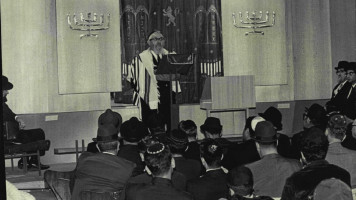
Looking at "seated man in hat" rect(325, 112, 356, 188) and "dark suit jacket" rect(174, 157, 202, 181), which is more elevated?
"seated man in hat" rect(325, 112, 356, 188)

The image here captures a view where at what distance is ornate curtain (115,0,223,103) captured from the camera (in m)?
11.1

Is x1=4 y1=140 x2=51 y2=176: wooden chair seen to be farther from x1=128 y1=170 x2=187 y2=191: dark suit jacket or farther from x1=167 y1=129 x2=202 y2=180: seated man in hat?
x1=128 y1=170 x2=187 y2=191: dark suit jacket

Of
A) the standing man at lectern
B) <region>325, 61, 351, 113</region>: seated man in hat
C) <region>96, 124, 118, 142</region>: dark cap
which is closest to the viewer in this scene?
<region>96, 124, 118, 142</region>: dark cap

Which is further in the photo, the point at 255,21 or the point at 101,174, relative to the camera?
the point at 255,21

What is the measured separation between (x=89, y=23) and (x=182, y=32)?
165 centimetres

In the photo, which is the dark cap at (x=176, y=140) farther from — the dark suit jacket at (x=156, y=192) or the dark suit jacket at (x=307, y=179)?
the dark suit jacket at (x=307, y=179)

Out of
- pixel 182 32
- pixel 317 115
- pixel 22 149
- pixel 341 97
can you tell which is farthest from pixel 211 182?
pixel 182 32

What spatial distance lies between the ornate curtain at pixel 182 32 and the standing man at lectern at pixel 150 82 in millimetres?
156

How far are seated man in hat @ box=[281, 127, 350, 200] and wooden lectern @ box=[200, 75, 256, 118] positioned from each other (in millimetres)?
5605

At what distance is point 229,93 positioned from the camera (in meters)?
9.88

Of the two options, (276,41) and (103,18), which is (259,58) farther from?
(103,18)

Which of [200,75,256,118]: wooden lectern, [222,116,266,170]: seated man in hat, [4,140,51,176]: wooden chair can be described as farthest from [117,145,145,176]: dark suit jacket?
[200,75,256,118]: wooden lectern

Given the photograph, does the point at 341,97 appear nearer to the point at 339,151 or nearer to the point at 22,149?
the point at 22,149

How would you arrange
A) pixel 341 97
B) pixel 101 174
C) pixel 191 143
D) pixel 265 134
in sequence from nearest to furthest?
pixel 101 174 < pixel 265 134 < pixel 191 143 < pixel 341 97
